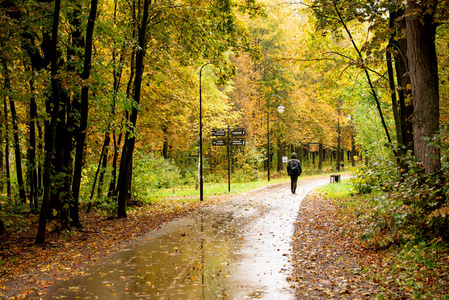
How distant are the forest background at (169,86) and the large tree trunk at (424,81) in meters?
0.02

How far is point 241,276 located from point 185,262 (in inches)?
62.4

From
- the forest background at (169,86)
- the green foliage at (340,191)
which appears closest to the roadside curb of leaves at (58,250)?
the forest background at (169,86)

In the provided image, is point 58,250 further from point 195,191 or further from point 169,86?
point 195,191

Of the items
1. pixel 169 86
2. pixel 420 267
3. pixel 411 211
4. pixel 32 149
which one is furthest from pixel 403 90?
pixel 32 149

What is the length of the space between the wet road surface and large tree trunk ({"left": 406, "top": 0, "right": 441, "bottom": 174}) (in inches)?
152

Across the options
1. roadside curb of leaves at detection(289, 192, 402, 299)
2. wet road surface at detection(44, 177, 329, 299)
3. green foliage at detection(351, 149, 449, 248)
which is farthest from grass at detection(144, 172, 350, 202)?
green foliage at detection(351, 149, 449, 248)

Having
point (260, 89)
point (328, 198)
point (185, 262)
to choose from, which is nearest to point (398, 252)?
point (185, 262)

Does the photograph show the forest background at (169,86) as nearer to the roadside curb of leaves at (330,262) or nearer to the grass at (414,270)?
the grass at (414,270)

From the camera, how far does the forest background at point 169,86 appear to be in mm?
7758

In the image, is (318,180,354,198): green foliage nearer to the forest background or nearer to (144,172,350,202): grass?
the forest background

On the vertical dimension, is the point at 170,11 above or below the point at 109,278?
above

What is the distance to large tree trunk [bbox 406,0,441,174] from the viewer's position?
303 inches

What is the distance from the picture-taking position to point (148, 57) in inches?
604

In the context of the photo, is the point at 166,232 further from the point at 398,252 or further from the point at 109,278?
the point at 398,252
